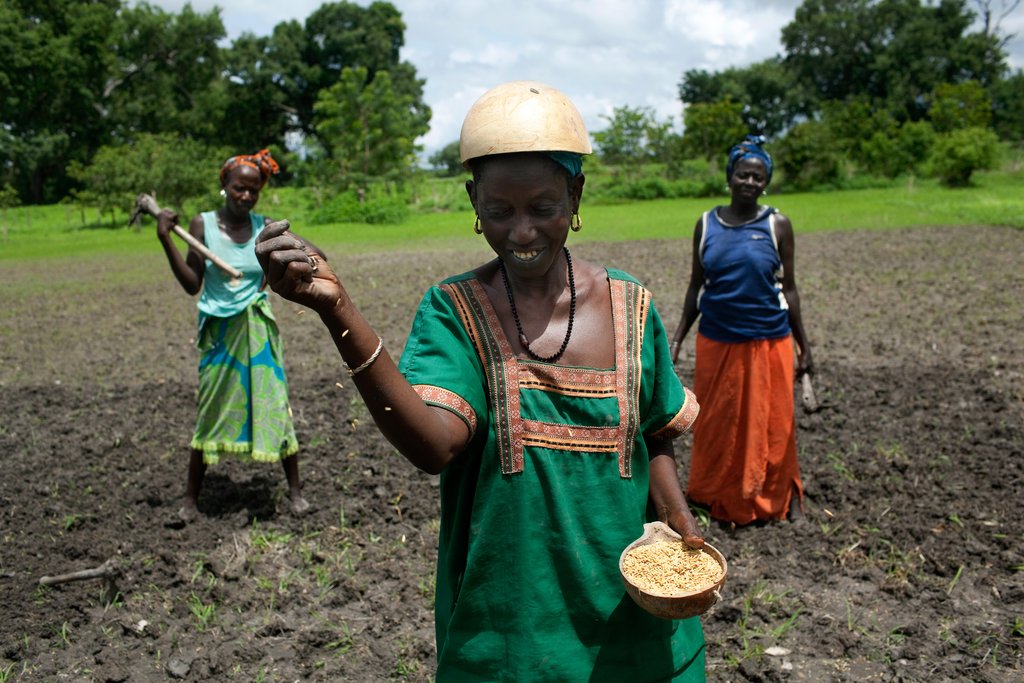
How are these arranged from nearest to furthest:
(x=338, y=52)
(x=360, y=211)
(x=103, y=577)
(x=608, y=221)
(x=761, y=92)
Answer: (x=103, y=577), (x=608, y=221), (x=360, y=211), (x=338, y=52), (x=761, y=92)

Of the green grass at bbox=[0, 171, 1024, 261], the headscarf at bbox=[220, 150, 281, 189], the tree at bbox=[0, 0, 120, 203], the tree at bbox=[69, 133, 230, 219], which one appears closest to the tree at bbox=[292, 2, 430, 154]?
the tree at bbox=[0, 0, 120, 203]

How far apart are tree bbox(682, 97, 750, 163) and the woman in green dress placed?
33.9 m

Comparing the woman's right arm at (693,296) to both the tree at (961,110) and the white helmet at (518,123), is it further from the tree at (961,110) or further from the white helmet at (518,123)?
the tree at (961,110)

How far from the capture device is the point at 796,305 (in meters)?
4.60

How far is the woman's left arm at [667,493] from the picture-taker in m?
1.94

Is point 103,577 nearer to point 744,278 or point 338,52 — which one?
point 744,278

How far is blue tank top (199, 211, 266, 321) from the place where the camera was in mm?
4453

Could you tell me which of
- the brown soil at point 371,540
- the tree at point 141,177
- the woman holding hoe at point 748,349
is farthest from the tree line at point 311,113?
the woman holding hoe at point 748,349

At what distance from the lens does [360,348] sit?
1479 millimetres

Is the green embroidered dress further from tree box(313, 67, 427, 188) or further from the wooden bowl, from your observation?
tree box(313, 67, 427, 188)

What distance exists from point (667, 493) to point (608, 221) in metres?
21.0

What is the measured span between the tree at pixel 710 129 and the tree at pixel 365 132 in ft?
39.6

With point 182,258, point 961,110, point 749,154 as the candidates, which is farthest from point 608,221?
point 961,110

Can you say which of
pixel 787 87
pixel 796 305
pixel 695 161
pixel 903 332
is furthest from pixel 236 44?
pixel 796 305
